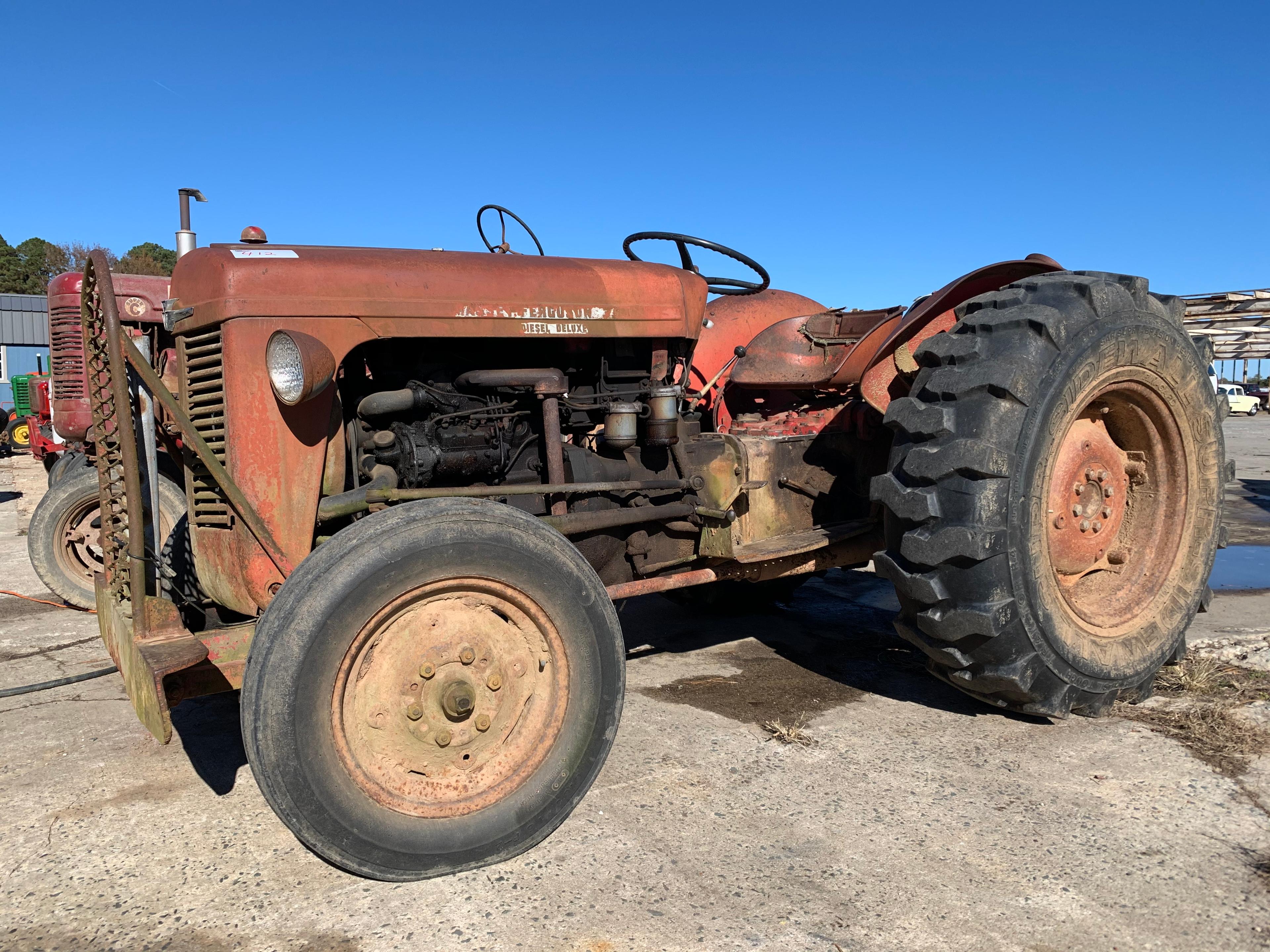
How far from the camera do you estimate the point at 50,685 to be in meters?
4.02

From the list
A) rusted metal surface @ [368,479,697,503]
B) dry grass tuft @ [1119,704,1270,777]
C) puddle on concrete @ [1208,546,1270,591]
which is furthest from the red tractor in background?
puddle on concrete @ [1208,546,1270,591]

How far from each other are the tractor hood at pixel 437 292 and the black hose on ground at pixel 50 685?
6.57 ft

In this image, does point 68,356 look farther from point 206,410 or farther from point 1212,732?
point 1212,732

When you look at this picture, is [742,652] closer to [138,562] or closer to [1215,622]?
[1215,622]

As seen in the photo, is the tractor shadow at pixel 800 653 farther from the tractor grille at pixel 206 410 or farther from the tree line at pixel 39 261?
the tree line at pixel 39 261

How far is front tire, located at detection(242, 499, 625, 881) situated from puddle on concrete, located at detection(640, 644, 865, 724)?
4.00ft

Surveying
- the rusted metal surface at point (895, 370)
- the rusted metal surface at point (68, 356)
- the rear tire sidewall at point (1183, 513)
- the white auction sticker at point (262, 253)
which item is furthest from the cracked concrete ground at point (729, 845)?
the rusted metal surface at point (68, 356)

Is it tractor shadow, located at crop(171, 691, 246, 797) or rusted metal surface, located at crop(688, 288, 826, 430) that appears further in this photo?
rusted metal surface, located at crop(688, 288, 826, 430)

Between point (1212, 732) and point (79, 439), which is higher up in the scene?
point (79, 439)

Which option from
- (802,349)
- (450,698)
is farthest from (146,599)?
(802,349)

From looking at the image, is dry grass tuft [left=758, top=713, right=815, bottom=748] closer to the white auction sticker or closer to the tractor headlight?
the tractor headlight

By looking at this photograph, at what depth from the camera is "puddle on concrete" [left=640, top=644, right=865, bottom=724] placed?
3746 millimetres

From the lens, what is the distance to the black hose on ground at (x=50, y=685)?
3945 millimetres

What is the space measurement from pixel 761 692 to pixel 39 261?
49031 millimetres
